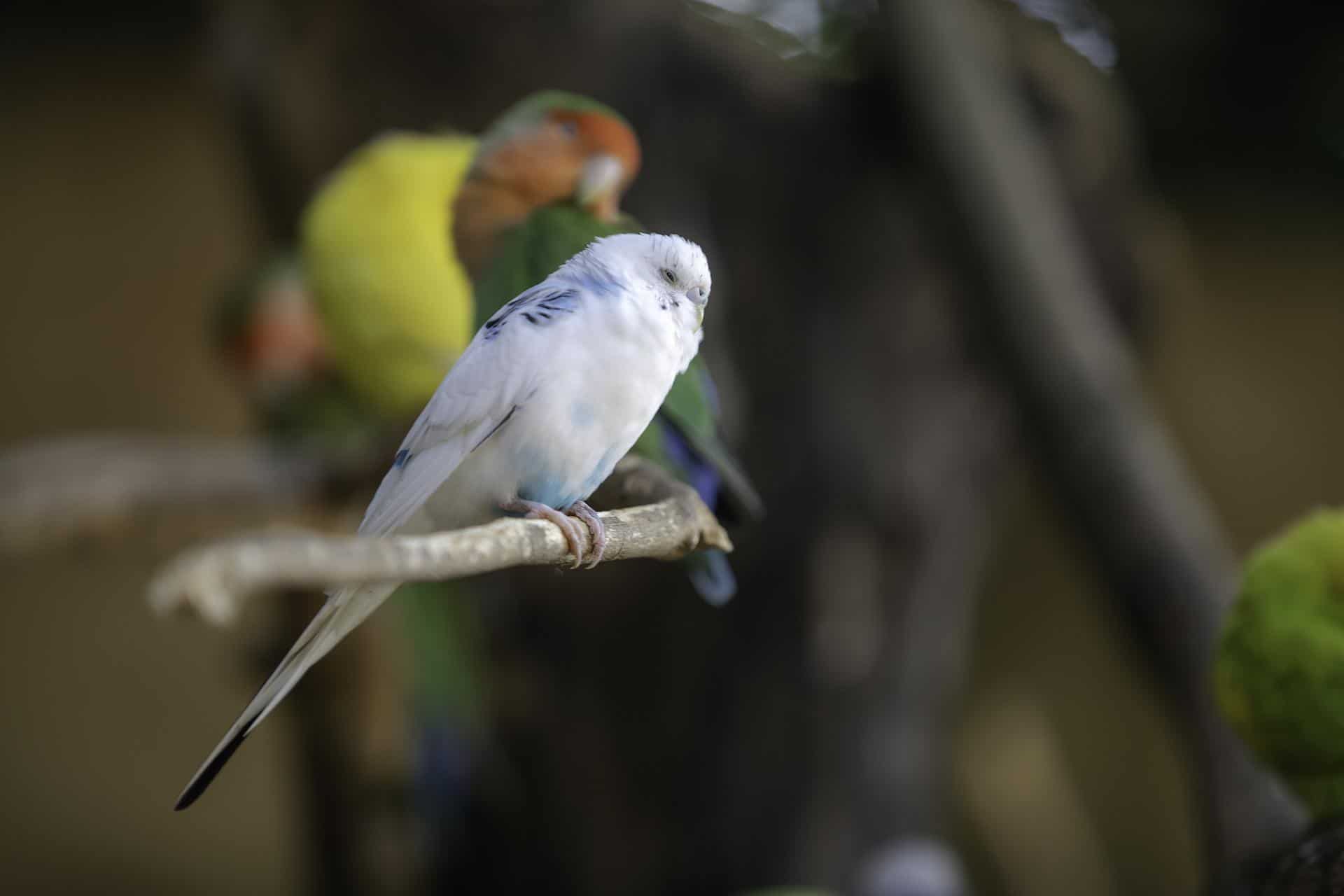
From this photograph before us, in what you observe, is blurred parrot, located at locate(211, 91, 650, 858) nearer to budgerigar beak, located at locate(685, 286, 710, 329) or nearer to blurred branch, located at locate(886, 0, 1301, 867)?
budgerigar beak, located at locate(685, 286, 710, 329)

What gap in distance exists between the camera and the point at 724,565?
893 millimetres

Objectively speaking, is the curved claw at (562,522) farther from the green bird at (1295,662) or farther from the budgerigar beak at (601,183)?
the green bird at (1295,662)

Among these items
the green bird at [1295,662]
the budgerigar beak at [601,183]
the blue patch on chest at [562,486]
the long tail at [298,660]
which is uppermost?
the budgerigar beak at [601,183]

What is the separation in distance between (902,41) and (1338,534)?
170 cm

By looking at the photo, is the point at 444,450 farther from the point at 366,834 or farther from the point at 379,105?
the point at 366,834

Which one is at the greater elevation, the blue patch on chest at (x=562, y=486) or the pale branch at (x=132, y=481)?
the blue patch on chest at (x=562, y=486)

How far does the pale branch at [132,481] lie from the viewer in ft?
6.75

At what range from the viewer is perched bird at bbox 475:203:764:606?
0.74m

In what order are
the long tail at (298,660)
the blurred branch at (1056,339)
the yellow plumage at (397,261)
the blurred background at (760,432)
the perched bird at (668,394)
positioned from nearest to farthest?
1. the long tail at (298,660)
2. the perched bird at (668,394)
3. the yellow plumage at (397,261)
4. the blurred background at (760,432)
5. the blurred branch at (1056,339)

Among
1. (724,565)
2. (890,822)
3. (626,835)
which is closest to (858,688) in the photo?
(890,822)

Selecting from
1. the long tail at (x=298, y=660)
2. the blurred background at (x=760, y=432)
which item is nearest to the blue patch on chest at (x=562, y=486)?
the long tail at (x=298, y=660)

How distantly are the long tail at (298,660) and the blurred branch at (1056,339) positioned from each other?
6.12ft

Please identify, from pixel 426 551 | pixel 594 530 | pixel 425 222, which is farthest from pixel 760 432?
pixel 426 551

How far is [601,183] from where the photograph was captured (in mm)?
Result: 771
